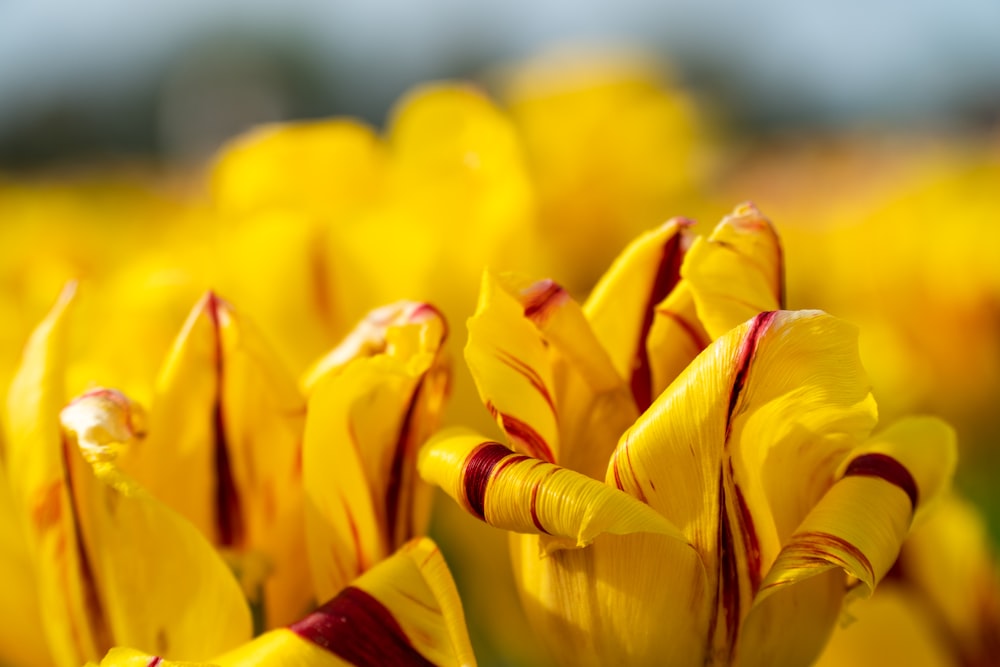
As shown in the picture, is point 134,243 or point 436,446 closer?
point 436,446

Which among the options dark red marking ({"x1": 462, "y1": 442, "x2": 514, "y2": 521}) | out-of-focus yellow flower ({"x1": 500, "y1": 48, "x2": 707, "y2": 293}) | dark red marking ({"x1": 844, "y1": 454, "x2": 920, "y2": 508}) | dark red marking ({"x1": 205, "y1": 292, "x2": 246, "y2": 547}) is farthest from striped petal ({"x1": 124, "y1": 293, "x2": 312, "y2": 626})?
out-of-focus yellow flower ({"x1": 500, "y1": 48, "x2": 707, "y2": 293})

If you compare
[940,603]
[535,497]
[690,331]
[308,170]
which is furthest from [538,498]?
[308,170]

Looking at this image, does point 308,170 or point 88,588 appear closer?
point 88,588

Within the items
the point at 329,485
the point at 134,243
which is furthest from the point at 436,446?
the point at 134,243

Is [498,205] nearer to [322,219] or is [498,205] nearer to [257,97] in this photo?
[322,219]

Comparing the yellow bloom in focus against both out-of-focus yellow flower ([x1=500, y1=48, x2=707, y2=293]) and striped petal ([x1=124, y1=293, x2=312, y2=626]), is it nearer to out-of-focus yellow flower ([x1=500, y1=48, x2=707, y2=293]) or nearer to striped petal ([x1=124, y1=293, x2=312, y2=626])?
striped petal ([x1=124, y1=293, x2=312, y2=626])

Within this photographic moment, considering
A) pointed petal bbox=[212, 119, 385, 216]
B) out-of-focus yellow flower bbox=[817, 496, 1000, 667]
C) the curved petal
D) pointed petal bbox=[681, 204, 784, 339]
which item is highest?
pointed petal bbox=[212, 119, 385, 216]

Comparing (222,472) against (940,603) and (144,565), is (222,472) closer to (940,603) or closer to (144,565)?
(144,565)
